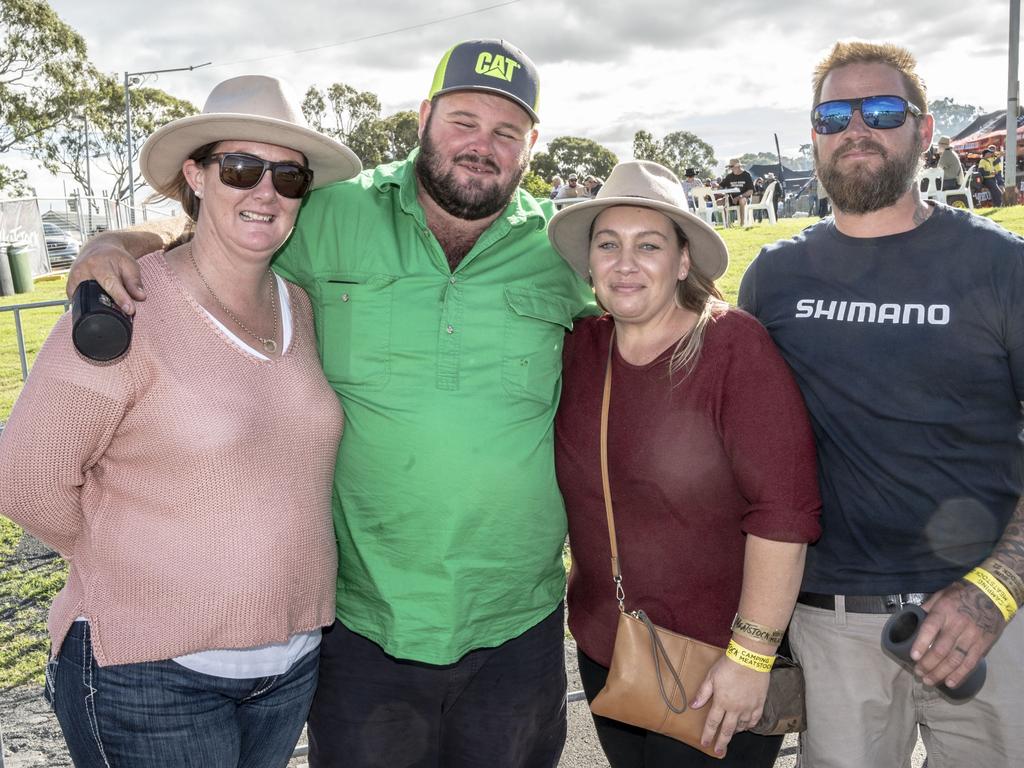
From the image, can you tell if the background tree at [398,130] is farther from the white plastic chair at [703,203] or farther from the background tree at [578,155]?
the white plastic chair at [703,203]

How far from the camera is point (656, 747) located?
8.75ft

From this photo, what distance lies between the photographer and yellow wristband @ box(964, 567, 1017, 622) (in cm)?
244

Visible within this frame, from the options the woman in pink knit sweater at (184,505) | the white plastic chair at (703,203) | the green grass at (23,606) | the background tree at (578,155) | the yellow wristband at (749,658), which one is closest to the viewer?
the woman in pink knit sweater at (184,505)

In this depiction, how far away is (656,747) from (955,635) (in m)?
0.96

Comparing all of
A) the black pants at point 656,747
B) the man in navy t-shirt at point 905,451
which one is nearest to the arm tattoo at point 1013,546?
the man in navy t-shirt at point 905,451

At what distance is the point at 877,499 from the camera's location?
2588 mm

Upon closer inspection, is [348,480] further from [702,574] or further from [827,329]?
[827,329]

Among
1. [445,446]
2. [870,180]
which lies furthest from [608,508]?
[870,180]

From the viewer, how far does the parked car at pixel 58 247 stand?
1066 inches

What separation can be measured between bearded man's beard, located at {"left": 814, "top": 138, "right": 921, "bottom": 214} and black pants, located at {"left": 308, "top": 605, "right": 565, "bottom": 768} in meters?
1.75

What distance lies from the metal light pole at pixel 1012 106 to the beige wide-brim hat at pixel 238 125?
76.0ft

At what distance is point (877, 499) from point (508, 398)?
3.94 ft

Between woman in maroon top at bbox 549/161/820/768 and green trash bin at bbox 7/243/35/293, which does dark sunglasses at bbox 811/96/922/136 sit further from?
green trash bin at bbox 7/243/35/293

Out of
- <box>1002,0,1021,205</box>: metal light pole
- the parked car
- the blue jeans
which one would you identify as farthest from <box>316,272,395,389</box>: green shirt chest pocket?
the parked car
